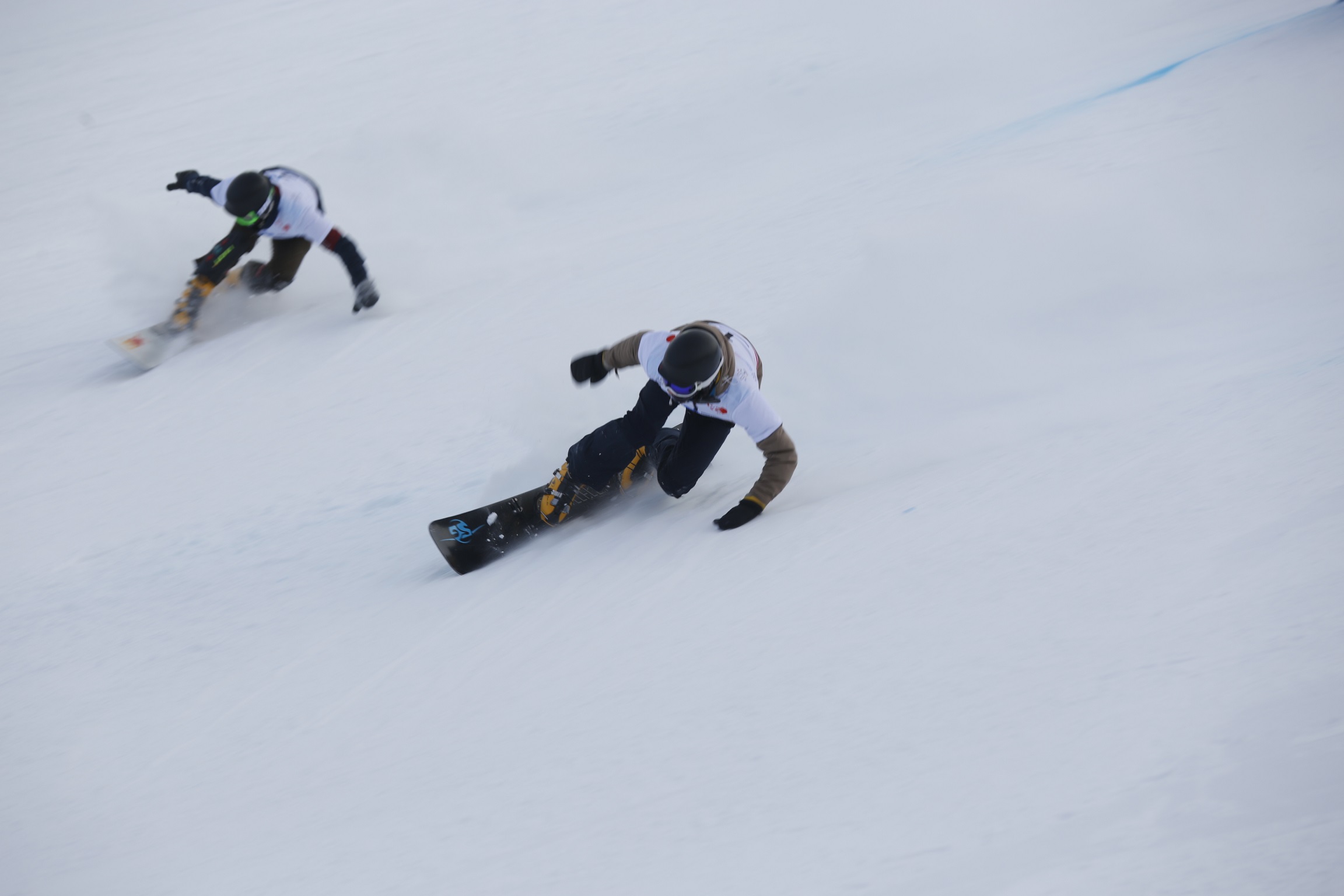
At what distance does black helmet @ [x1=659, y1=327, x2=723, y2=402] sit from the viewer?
2844 mm

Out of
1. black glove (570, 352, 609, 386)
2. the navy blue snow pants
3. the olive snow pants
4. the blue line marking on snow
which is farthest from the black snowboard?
the blue line marking on snow

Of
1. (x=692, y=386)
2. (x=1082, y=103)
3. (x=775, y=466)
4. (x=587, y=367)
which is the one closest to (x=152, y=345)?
(x=587, y=367)

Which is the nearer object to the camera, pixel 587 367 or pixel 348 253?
pixel 587 367

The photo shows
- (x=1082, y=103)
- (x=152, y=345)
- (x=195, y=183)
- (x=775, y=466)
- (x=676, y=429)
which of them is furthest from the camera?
(x=1082, y=103)

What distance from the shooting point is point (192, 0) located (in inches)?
454

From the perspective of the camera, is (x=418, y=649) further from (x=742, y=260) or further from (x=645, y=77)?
(x=645, y=77)

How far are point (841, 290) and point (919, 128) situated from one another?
3013mm

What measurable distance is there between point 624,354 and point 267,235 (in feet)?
9.67

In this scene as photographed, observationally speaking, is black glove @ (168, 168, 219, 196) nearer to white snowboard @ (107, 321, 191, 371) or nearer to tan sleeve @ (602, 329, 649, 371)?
white snowboard @ (107, 321, 191, 371)

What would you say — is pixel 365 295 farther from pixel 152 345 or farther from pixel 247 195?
pixel 152 345

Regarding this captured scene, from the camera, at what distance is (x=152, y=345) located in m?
5.07

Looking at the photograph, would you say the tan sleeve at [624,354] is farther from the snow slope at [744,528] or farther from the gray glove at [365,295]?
the gray glove at [365,295]

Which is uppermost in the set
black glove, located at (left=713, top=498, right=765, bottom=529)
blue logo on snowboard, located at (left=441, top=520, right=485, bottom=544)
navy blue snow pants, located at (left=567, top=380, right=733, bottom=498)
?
navy blue snow pants, located at (left=567, top=380, right=733, bottom=498)

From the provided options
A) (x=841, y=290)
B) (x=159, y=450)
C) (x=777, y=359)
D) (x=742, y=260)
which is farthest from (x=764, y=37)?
(x=159, y=450)
